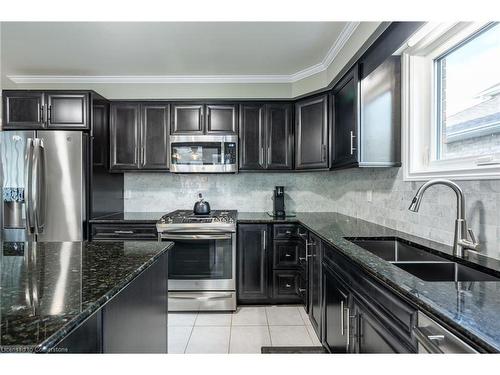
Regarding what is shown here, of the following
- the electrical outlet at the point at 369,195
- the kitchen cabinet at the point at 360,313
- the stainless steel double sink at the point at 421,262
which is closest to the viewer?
the kitchen cabinet at the point at 360,313

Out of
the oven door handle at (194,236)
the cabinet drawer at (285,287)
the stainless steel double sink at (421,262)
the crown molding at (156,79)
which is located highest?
the crown molding at (156,79)

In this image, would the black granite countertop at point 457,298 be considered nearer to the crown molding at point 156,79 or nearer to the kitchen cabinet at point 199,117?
the kitchen cabinet at point 199,117

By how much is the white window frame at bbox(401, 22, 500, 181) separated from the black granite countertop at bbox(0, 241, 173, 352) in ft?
5.69

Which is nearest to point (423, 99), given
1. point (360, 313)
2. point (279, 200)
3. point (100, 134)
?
point (360, 313)

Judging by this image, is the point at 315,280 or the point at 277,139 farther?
the point at 277,139

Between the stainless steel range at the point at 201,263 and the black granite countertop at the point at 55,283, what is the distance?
1.28 metres

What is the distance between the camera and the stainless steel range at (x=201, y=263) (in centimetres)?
283

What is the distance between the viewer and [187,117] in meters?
3.28

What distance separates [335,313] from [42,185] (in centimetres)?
285

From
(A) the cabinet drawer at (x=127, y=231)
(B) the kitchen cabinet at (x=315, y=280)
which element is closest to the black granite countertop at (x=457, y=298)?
(B) the kitchen cabinet at (x=315, y=280)

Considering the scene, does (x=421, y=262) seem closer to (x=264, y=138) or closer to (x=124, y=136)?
(x=264, y=138)

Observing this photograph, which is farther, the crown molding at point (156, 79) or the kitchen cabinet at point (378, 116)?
the crown molding at point (156, 79)

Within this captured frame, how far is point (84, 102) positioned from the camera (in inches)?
115
